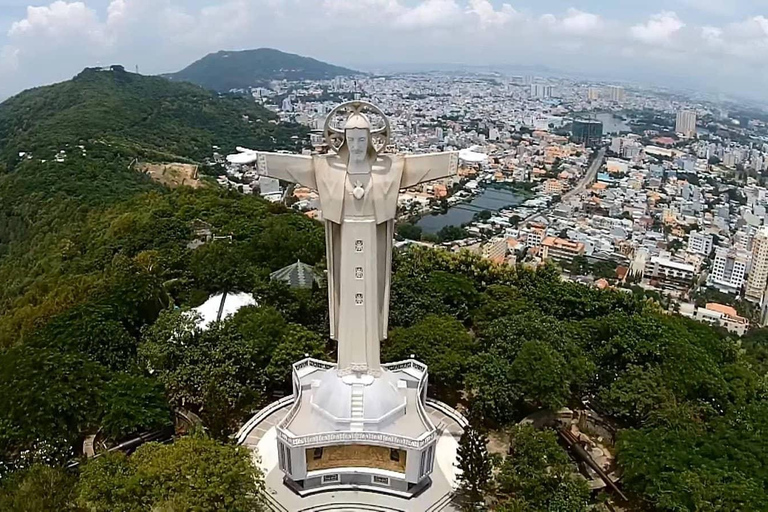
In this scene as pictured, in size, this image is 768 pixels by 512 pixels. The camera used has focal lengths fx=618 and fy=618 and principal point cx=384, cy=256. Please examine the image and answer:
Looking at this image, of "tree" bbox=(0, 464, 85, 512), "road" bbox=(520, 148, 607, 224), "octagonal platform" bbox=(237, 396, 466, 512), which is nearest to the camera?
"tree" bbox=(0, 464, 85, 512)

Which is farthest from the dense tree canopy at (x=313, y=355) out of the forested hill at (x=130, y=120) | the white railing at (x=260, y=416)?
the forested hill at (x=130, y=120)

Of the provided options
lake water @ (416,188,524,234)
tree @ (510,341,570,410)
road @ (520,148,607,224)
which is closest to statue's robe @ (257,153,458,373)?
tree @ (510,341,570,410)

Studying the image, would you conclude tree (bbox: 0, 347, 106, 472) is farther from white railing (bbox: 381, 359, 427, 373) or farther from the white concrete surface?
white railing (bbox: 381, 359, 427, 373)

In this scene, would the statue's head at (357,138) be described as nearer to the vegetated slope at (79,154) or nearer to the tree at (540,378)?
the tree at (540,378)

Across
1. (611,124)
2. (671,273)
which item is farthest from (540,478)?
(611,124)

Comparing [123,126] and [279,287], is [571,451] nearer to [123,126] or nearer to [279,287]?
[279,287]

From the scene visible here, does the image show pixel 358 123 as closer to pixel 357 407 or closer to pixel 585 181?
pixel 357 407
